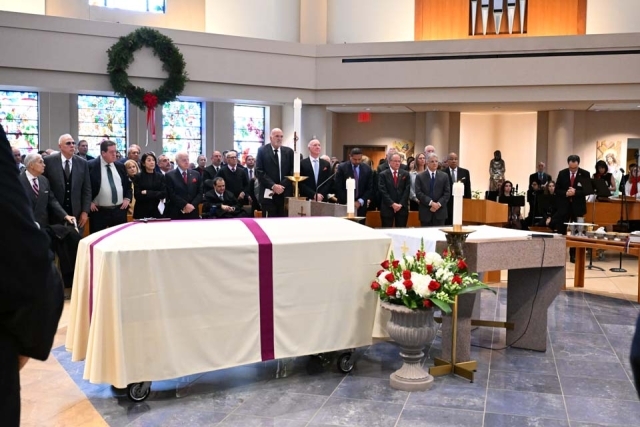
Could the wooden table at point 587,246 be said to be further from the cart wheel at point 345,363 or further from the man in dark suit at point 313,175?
the cart wheel at point 345,363

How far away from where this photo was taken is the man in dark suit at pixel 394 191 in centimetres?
833

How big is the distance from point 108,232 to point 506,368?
8.76 ft

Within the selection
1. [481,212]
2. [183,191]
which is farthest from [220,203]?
[481,212]

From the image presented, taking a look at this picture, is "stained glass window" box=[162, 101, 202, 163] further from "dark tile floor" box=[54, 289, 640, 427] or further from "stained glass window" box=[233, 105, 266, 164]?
"dark tile floor" box=[54, 289, 640, 427]

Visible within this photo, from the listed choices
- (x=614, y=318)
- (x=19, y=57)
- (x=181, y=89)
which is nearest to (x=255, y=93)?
(x=181, y=89)

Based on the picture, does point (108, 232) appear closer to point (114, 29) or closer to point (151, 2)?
point (114, 29)

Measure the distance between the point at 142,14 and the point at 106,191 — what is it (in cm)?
860

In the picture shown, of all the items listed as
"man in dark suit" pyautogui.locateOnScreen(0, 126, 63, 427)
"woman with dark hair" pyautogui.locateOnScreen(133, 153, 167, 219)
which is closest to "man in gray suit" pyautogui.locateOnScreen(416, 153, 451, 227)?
"woman with dark hair" pyautogui.locateOnScreen(133, 153, 167, 219)

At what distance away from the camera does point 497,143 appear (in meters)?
18.1

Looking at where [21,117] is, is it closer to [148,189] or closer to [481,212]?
[148,189]

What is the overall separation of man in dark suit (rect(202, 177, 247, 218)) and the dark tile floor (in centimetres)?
395

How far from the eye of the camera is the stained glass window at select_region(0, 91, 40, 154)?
14391 mm

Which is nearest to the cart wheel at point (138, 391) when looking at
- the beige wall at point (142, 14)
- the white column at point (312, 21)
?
the beige wall at point (142, 14)

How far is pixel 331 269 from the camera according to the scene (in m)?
4.25
